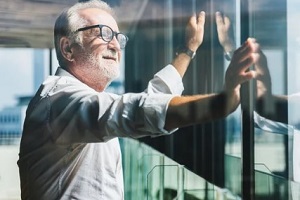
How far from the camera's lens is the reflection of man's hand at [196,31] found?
230cm

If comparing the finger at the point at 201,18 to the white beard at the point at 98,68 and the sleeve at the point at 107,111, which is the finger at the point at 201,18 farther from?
the white beard at the point at 98,68

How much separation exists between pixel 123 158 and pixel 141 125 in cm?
29

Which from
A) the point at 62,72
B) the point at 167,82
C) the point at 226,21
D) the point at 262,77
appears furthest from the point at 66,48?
the point at 262,77

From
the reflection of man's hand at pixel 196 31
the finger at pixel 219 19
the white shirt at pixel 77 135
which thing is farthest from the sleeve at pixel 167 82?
the finger at pixel 219 19

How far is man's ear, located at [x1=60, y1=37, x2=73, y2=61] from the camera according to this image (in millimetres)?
2252

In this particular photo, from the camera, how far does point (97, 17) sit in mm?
2266

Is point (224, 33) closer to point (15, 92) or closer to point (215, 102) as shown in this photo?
point (215, 102)

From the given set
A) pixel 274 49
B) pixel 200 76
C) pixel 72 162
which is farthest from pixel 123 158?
pixel 274 49

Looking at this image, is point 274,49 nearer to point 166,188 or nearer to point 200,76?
point 200,76

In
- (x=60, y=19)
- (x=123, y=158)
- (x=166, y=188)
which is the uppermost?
(x=60, y=19)

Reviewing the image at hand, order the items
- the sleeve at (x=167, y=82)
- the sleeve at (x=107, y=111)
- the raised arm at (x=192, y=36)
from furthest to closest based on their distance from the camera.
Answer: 1. the raised arm at (x=192, y=36)
2. the sleeve at (x=167, y=82)
3. the sleeve at (x=107, y=111)

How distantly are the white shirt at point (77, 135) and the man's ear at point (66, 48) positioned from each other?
0.05m

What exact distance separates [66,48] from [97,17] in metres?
0.16

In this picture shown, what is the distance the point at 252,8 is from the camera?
97.3 inches
